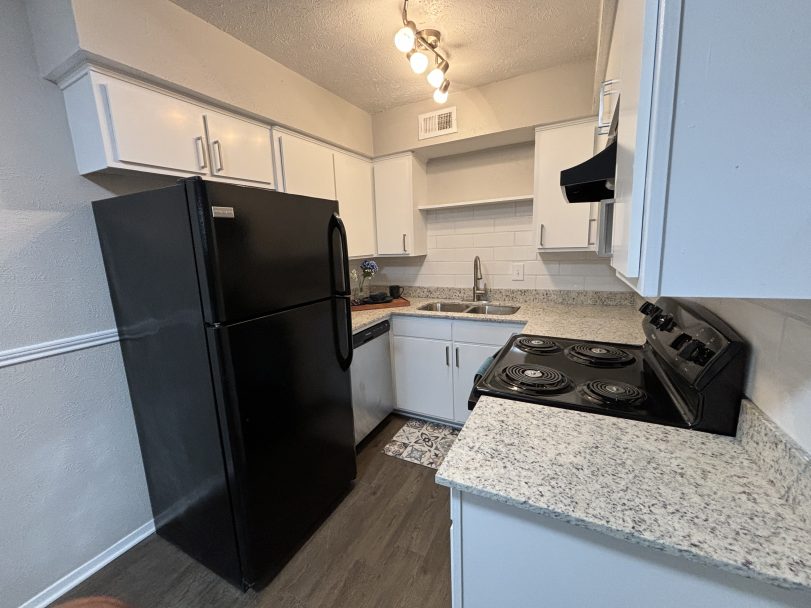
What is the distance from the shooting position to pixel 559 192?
85.0 inches

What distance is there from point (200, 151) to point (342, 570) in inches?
80.3

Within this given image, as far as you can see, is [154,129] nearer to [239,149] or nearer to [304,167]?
[239,149]

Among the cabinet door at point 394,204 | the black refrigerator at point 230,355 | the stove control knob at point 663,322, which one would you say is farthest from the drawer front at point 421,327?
the stove control knob at point 663,322

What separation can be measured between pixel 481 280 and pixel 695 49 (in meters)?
2.33

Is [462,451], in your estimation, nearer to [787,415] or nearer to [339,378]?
[787,415]

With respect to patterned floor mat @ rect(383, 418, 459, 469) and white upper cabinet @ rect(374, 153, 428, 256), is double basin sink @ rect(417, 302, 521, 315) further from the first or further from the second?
patterned floor mat @ rect(383, 418, 459, 469)

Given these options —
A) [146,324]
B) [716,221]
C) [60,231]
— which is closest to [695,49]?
[716,221]

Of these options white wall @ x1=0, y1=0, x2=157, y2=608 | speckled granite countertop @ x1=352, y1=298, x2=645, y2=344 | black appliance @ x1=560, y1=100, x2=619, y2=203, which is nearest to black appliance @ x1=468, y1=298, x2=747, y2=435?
speckled granite countertop @ x1=352, y1=298, x2=645, y2=344

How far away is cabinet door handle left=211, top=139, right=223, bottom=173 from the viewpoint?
1.62 meters

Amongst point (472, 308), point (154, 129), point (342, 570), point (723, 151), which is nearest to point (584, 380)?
point (723, 151)

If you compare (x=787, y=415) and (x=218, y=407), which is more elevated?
(x=787, y=415)

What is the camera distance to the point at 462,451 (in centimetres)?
78

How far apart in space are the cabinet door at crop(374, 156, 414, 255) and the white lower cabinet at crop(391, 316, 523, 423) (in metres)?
0.67

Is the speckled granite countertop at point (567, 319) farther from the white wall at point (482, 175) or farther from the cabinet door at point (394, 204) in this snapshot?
the white wall at point (482, 175)
